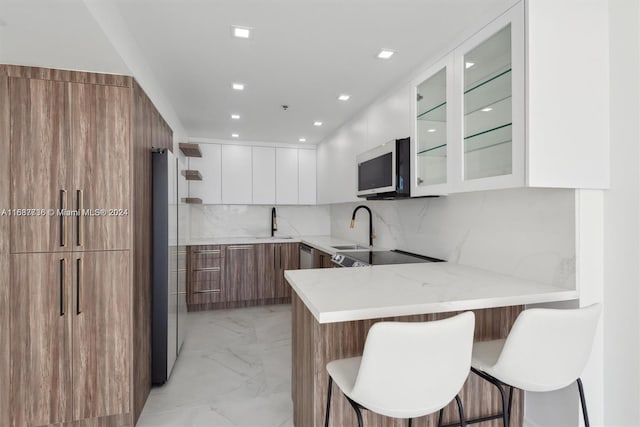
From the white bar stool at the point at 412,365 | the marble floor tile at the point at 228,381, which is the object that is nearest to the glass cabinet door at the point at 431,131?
the white bar stool at the point at 412,365

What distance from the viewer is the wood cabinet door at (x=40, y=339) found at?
1.74 metres

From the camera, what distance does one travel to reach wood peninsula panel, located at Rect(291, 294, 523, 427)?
1456 mm

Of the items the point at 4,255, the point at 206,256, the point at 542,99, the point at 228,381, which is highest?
the point at 542,99

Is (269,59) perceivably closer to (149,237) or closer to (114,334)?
(149,237)

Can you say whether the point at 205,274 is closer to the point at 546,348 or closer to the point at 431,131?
the point at 431,131

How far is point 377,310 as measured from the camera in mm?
1225

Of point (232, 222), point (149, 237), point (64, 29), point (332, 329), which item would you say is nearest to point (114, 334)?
point (149, 237)

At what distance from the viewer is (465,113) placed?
177cm

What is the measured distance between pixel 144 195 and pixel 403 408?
1.93 meters

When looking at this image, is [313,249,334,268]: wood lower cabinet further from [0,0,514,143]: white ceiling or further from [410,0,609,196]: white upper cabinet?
[410,0,609,196]: white upper cabinet

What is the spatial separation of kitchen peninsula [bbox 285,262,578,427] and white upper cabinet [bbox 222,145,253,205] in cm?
294

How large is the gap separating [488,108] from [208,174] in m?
3.68

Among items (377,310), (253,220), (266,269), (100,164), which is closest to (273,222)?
(253,220)

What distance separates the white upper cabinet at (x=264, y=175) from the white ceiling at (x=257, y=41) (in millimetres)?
1763
